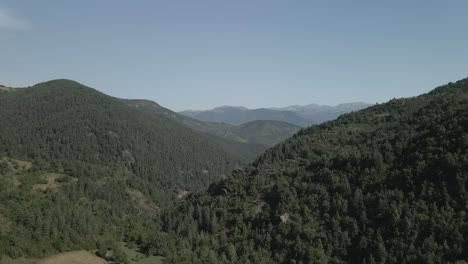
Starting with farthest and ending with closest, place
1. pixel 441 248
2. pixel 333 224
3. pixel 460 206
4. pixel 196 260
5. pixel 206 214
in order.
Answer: pixel 206 214 → pixel 333 224 → pixel 196 260 → pixel 460 206 → pixel 441 248

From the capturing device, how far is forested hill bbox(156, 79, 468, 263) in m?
134

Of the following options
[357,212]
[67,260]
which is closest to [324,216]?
[357,212]

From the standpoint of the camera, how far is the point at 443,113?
622ft

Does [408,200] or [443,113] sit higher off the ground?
[443,113]

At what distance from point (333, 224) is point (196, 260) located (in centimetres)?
4752

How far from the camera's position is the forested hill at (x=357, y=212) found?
438 ft

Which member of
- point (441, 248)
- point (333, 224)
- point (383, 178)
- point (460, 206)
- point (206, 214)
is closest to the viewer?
point (441, 248)

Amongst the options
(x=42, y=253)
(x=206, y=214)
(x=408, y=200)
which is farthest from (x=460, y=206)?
(x=42, y=253)

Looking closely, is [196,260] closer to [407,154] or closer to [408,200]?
[408,200]

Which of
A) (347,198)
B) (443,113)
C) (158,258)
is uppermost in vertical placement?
(443,113)

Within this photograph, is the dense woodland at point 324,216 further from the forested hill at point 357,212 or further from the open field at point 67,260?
the open field at point 67,260

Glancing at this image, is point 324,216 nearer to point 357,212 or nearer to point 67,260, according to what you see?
point 357,212

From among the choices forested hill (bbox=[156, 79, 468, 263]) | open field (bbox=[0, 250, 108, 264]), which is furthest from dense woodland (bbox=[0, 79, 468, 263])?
open field (bbox=[0, 250, 108, 264])

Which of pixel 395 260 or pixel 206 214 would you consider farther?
pixel 206 214
